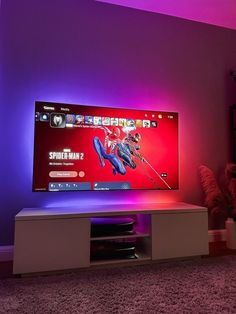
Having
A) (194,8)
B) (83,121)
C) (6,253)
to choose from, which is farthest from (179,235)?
(194,8)

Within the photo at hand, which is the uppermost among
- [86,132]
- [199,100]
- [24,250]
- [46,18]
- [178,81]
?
[46,18]

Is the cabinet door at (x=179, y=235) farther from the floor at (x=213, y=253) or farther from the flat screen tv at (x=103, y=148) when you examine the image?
the flat screen tv at (x=103, y=148)

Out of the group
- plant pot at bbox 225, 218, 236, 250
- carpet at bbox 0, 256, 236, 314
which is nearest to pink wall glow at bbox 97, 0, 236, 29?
plant pot at bbox 225, 218, 236, 250

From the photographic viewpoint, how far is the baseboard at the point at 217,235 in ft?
9.67

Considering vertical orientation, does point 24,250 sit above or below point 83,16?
below

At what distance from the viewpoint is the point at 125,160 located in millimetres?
2594

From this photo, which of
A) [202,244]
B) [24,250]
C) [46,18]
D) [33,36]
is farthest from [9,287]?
[46,18]

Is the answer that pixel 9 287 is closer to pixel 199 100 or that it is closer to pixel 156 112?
pixel 156 112

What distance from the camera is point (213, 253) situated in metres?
2.51

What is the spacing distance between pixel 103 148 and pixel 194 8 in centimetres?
181

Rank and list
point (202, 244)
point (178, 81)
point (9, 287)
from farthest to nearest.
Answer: point (178, 81) → point (202, 244) → point (9, 287)

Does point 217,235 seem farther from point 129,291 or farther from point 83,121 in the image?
point 83,121

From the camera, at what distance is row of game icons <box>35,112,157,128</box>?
2.39 m

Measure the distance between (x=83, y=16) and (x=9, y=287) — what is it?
2.47m
